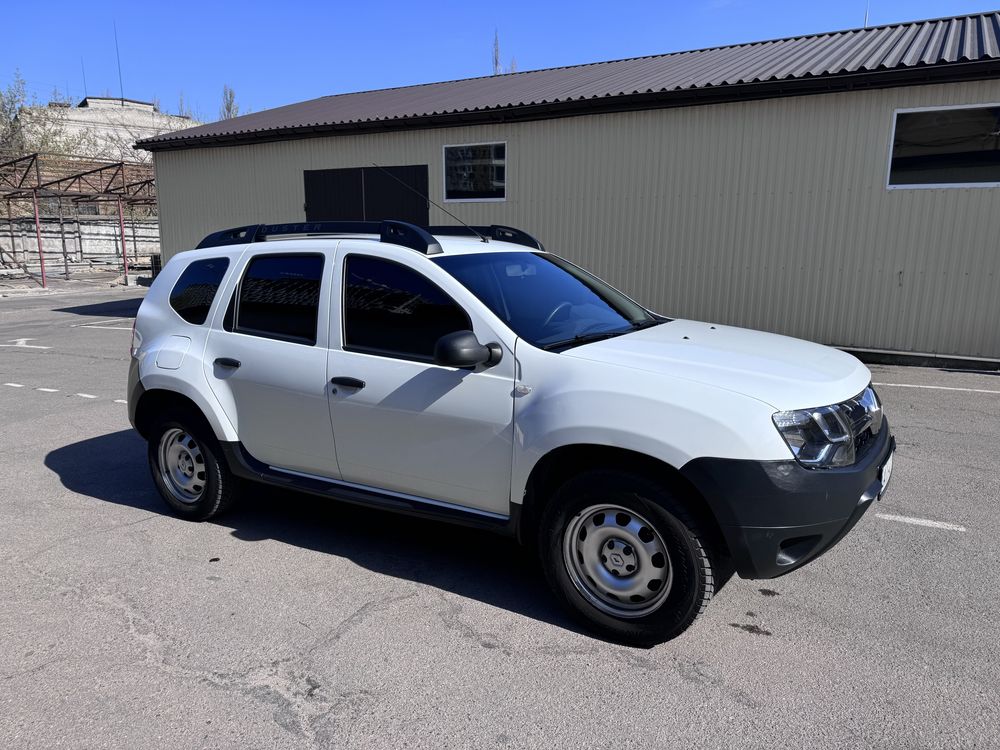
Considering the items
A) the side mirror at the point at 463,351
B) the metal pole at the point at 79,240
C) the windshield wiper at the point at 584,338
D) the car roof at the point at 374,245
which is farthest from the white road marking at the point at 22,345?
the metal pole at the point at 79,240

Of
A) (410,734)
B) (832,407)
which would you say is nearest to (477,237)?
(832,407)

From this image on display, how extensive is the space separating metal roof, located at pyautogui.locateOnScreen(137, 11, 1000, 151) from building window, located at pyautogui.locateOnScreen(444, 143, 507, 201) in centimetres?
53

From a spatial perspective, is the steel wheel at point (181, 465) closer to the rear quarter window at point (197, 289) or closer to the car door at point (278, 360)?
the car door at point (278, 360)

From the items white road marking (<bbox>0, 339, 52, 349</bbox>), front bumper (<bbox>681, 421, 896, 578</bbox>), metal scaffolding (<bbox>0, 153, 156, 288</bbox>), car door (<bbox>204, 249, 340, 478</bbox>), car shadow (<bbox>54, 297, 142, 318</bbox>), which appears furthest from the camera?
metal scaffolding (<bbox>0, 153, 156, 288</bbox>)

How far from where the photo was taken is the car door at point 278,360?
13.0 ft

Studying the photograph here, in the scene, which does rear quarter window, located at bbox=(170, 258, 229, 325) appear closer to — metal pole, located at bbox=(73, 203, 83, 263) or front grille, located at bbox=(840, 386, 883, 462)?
front grille, located at bbox=(840, 386, 883, 462)

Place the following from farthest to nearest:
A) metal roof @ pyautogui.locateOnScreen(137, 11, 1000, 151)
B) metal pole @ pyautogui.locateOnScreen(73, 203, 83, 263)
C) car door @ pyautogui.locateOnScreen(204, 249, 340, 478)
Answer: metal pole @ pyautogui.locateOnScreen(73, 203, 83, 263)
metal roof @ pyautogui.locateOnScreen(137, 11, 1000, 151)
car door @ pyautogui.locateOnScreen(204, 249, 340, 478)

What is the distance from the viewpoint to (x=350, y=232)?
4203 mm

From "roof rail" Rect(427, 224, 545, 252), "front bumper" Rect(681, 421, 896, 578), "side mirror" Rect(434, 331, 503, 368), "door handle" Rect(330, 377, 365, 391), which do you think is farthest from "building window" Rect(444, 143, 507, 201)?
"front bumper" Rect(681, 421, 896, 578)

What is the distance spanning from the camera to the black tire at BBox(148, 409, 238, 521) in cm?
447

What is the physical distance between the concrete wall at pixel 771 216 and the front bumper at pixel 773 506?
8339 millimetres

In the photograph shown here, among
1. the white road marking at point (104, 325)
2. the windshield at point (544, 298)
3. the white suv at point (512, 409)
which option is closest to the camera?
the white suv at point (512, 409)

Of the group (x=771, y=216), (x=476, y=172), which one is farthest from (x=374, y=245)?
(x=476, y=172)

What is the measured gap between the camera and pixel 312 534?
4.44 m
